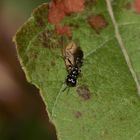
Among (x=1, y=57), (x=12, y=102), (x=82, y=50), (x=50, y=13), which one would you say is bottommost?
(x=12, y=102)

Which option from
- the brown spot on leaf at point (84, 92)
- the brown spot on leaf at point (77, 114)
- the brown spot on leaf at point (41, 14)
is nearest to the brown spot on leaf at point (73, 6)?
the brown spot on leaf at point (41, 14)

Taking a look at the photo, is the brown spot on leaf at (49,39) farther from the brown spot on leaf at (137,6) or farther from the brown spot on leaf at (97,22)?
the brown spot on leaf at (137,6)

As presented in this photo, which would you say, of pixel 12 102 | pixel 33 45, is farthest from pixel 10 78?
pixel 33 45

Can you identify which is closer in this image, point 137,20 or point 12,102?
point 137,20

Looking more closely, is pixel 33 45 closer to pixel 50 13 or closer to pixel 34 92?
pixel 50 13

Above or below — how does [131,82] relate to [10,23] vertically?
above

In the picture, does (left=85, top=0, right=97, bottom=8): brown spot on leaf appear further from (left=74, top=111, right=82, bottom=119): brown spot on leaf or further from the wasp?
(left=74, top=111, right=82, bottom=119): brown spot on leaf

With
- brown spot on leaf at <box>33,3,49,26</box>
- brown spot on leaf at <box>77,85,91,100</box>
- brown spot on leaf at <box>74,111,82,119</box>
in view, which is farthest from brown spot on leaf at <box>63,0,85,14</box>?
brown spot on leaf at <box>74,111,82,119</box>
